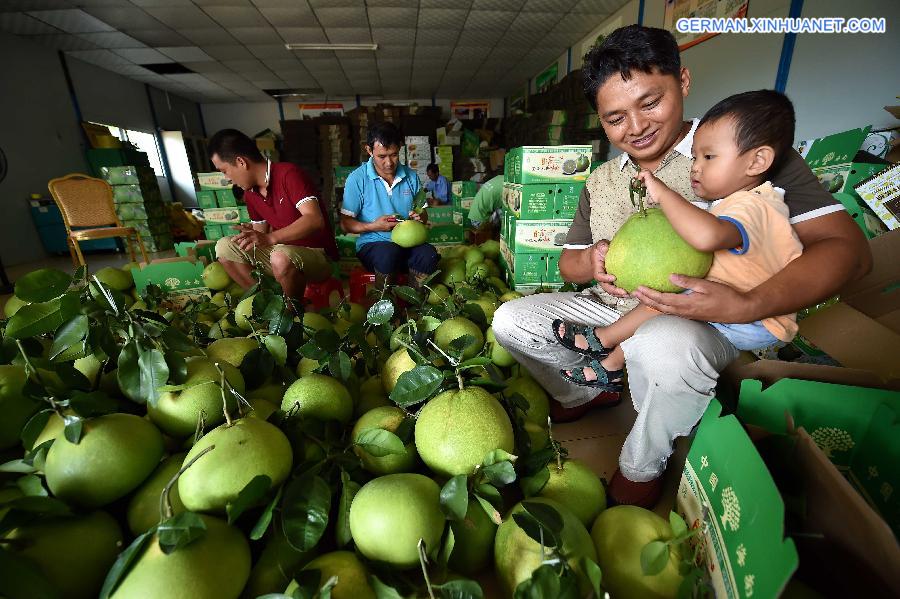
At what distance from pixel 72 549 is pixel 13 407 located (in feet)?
1.12

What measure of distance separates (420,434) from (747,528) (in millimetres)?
481

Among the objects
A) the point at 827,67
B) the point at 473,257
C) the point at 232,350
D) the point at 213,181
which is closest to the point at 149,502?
the point at 232,350

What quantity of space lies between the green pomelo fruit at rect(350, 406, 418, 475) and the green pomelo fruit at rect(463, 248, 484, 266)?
1904 millimetres

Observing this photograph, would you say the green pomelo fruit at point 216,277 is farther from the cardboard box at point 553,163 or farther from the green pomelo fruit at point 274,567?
the green pomelo fruit at point 274,567

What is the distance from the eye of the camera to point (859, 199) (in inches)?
68.4

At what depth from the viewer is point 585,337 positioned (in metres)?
1.38

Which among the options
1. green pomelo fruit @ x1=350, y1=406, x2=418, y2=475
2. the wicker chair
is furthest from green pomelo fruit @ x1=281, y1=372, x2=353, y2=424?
the wicker chair

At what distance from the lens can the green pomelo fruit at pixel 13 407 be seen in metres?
0.71

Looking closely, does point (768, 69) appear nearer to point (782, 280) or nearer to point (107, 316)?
point (782, 280)

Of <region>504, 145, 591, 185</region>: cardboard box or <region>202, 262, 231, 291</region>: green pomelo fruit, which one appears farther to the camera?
<region>202, 262, 231, 291</region>: green pomelo fruit

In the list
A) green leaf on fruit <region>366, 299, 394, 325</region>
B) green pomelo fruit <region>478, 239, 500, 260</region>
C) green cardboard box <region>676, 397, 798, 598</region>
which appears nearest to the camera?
green cardboard box <region>676, 397, 798, 598</region>

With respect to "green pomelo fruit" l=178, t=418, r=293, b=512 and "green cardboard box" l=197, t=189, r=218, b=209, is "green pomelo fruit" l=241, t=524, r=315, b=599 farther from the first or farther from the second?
"green cardboard box" l=197, t=189, r=218, b=209

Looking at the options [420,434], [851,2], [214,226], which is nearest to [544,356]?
[420,434]

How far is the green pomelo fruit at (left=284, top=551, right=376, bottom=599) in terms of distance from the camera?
21.3 inches
